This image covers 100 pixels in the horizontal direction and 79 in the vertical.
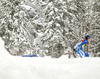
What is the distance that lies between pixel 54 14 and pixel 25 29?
12.8 feet

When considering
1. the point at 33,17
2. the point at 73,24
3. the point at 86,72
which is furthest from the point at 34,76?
the point at 73,24

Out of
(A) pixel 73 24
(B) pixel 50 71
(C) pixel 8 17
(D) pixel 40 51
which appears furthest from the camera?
(A) pixel 73 24

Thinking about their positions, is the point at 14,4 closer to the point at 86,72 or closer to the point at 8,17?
the point at 8,17

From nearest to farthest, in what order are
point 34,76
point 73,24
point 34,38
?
point 34,76 → point 34,38 → point 73,24

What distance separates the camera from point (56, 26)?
15.4 meters

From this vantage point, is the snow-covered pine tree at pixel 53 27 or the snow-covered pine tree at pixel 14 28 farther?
the snow-covered pine tree at pixel 53 27

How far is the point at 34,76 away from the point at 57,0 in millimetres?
14483

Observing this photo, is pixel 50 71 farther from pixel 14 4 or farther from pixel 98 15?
pixel 98 15

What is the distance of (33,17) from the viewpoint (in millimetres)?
17641

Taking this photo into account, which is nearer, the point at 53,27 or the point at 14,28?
the point at 14,28

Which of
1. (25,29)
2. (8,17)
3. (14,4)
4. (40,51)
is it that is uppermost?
(14,4)

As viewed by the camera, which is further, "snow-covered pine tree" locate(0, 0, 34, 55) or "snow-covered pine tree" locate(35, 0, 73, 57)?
"snow-covered pine tree" locate(35, 0, 73, 57)

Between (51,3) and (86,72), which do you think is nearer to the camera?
(86,72)

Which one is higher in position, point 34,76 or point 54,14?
point 54,14
